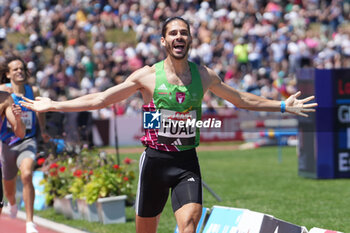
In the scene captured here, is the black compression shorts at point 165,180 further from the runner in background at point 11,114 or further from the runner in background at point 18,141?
the runner in background at point 18,141

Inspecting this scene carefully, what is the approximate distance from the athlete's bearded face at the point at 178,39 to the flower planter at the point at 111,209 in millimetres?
4083

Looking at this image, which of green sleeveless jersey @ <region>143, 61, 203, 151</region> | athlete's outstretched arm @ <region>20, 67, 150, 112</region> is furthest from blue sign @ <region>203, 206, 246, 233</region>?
athlete's outstretched arm @ <region>20, 67, 150, 112</region>

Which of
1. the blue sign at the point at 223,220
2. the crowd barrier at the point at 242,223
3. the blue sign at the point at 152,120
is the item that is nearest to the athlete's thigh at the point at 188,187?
the blue sign at the point at 152,120

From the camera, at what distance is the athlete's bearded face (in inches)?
233

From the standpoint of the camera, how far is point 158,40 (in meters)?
28.0

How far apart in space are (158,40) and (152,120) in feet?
73.0

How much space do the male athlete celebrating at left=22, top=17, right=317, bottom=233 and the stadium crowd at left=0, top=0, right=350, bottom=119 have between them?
1799 centimetres

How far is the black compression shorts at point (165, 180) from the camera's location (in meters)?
5.93

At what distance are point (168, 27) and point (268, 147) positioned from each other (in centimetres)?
1975

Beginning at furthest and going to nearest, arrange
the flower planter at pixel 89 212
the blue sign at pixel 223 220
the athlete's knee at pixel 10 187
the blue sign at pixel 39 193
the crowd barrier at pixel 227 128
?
the crowd barrier at pixel 227 128
the blue sign at pixel 39 193
the flower planter at pixel 89 212
the athlete's knee at pixel 10 187
the blue sign at pixel 223 220

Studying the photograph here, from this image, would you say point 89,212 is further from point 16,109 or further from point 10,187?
point 16,109

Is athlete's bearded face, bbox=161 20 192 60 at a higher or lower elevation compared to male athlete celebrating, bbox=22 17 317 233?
higher

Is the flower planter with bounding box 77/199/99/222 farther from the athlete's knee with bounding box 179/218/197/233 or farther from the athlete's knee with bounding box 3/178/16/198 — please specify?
the athlete's knee with bounding box 179/218/197/233

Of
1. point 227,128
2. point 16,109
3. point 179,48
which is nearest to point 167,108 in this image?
point 179,48
